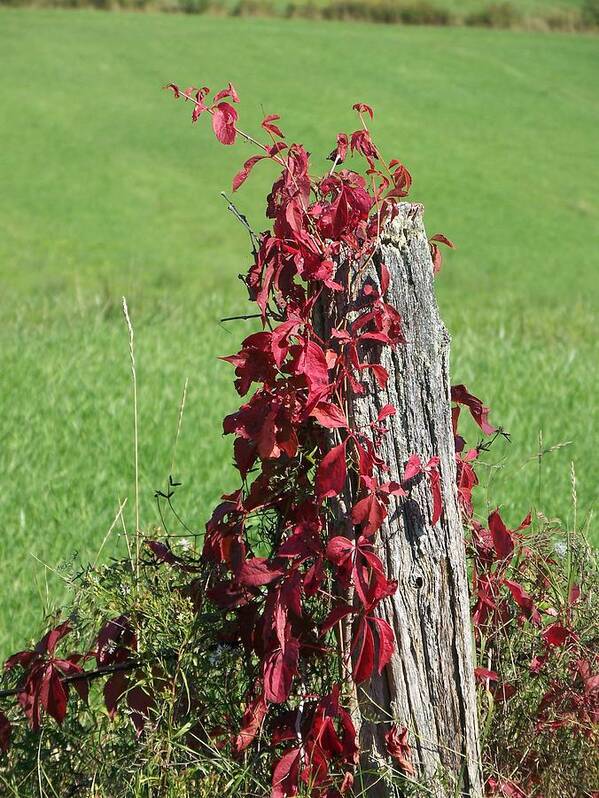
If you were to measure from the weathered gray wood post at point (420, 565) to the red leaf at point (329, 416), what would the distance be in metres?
0.13

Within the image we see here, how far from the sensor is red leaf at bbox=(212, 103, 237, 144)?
72.1 inches

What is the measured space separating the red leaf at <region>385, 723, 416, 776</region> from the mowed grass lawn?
2.78 ft

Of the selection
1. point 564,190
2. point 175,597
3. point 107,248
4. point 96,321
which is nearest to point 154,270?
point 107,248

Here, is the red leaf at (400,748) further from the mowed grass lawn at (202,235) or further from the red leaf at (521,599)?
the mowed grass lawn at (202,235)

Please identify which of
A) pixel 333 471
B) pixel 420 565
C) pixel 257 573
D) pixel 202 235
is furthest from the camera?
pixel 202 235

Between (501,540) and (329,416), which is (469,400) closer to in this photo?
(501,540)

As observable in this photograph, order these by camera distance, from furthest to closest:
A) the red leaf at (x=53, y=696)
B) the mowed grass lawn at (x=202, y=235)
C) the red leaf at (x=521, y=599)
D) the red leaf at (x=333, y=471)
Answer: the mowed grass lawn at (x=202, y=235), the red leaf at (x=521, y=599), the red leaf at (x=53, y=696), the red leaf at (x=333, y=471)

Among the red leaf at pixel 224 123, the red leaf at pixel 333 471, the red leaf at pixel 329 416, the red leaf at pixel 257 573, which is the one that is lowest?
the red leaf at pixel 257 573

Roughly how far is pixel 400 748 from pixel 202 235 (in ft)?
40.0

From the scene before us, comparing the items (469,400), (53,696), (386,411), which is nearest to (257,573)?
(386,411)

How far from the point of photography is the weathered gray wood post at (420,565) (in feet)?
6.31

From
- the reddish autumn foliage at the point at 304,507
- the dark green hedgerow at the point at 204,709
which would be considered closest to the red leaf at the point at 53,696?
the reddish autumn foliage at the point at 304,507

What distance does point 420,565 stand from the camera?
1953 mm

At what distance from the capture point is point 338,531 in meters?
1.93
